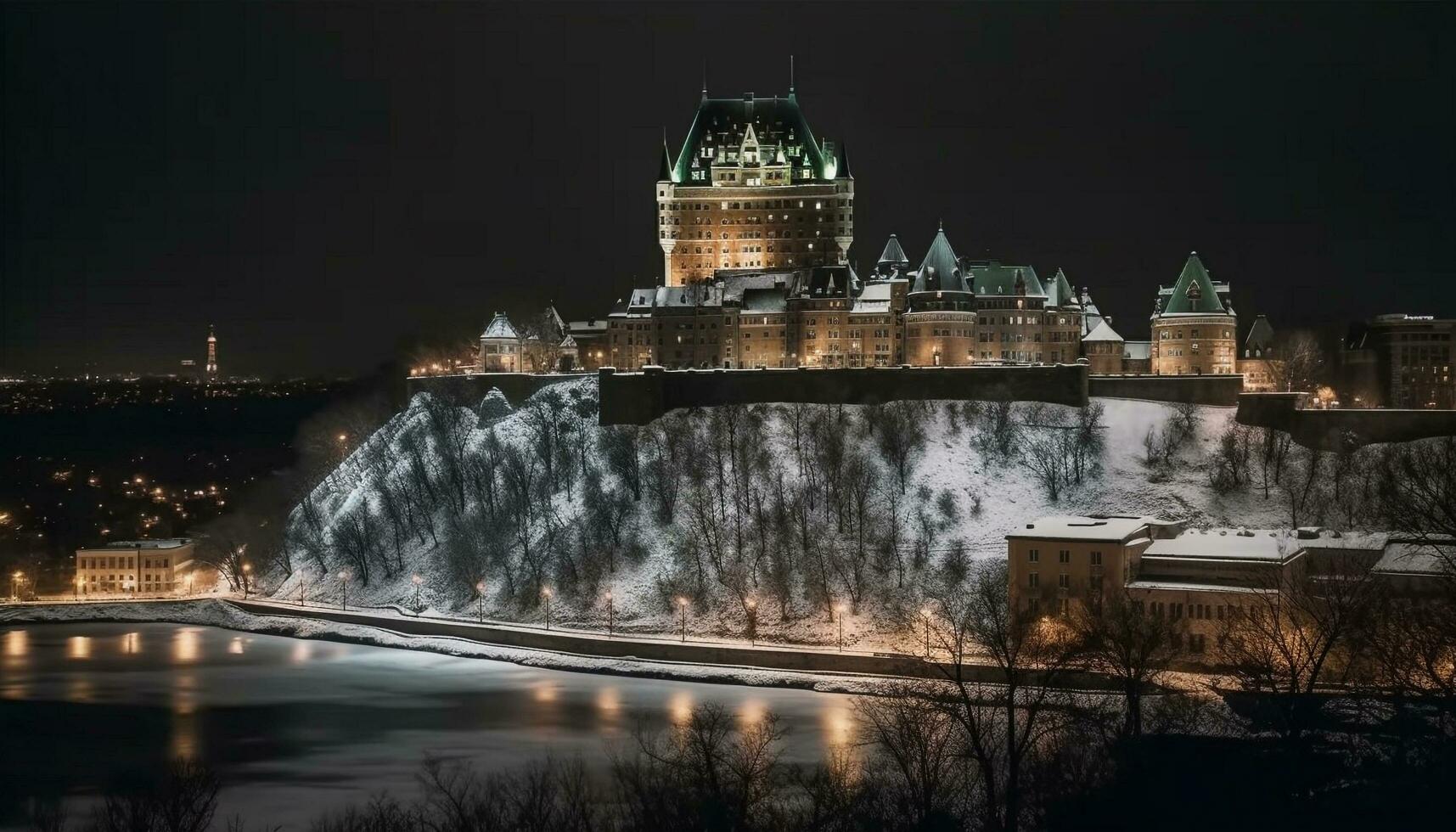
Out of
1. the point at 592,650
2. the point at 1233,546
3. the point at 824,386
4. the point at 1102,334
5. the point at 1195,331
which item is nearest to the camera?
the point at 1233,546

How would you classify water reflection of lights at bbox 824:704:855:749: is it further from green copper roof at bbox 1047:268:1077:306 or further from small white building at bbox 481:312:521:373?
small white building at bbox 481:312:521:373

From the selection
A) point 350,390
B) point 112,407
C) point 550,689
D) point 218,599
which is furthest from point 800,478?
point 112,407

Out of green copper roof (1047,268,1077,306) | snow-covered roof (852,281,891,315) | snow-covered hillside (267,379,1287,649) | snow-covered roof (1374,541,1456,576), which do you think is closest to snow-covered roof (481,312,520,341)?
snow-covered hillside (267,379,1287,649)

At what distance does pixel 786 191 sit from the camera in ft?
287

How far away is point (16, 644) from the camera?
62.8 metres

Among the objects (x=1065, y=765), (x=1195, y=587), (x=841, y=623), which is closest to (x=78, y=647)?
(x=841, y=623)

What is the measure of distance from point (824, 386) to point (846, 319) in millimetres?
7691

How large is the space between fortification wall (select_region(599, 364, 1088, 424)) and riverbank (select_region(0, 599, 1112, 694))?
13665mm

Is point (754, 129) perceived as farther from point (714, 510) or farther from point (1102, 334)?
point (714, 510)

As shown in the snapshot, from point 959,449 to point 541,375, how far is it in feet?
65.5

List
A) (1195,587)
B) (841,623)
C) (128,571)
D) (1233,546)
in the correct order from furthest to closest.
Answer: (128,571) < (841,623) < (1233,546) < (1195,587)

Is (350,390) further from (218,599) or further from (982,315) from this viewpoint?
(982,315)

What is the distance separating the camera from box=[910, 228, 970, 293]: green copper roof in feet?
240

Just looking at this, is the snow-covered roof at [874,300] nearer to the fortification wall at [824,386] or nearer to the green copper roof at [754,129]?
the fortification wall at [824,386]
